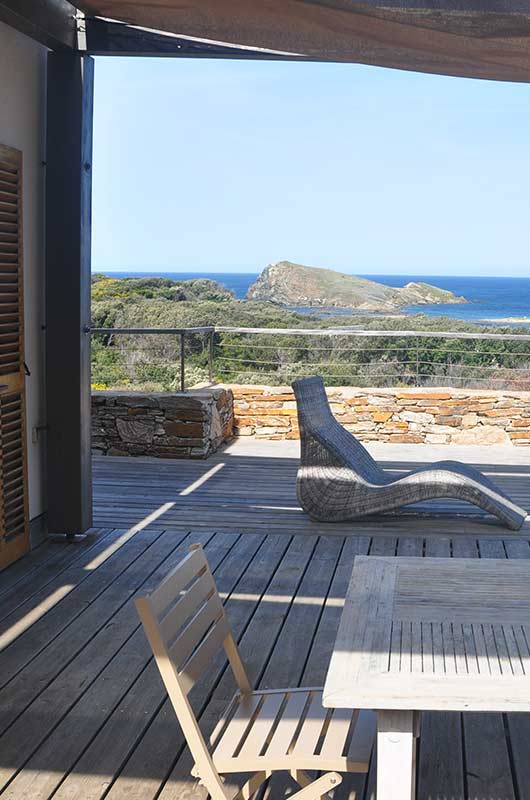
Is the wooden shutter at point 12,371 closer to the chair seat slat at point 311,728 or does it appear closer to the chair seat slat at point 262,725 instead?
the chair seat slat at point 262,725

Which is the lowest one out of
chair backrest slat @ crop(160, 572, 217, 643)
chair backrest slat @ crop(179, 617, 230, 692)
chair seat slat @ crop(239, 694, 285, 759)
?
chair seat slat @ crop(239, 694, 285, 759)

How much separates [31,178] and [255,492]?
2.70m

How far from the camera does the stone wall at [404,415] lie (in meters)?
→ 8.66

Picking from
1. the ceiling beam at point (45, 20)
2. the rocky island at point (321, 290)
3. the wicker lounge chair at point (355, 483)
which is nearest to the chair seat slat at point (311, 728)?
the wicker lounge chair at point (355, 483)

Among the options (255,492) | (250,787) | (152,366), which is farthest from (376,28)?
(152,366)

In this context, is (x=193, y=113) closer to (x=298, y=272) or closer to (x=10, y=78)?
(x=298, y=272)

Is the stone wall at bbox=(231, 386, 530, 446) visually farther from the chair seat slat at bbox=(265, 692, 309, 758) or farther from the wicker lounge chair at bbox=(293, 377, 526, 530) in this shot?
the chair seat slat at bbox=(265, 692, 309, 758)

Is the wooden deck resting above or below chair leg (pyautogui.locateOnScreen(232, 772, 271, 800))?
below

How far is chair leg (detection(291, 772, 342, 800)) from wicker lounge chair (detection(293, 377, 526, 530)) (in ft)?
11.4

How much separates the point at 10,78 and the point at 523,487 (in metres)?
4.41

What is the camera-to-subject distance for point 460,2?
3381 millimetres

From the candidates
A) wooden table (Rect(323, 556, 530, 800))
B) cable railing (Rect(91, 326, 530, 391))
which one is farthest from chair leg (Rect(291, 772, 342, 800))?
cable railing (Rect(91, 326, 530, 391))

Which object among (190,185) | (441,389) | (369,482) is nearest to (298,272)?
(190,185)

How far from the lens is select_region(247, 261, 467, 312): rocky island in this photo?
35.5m
